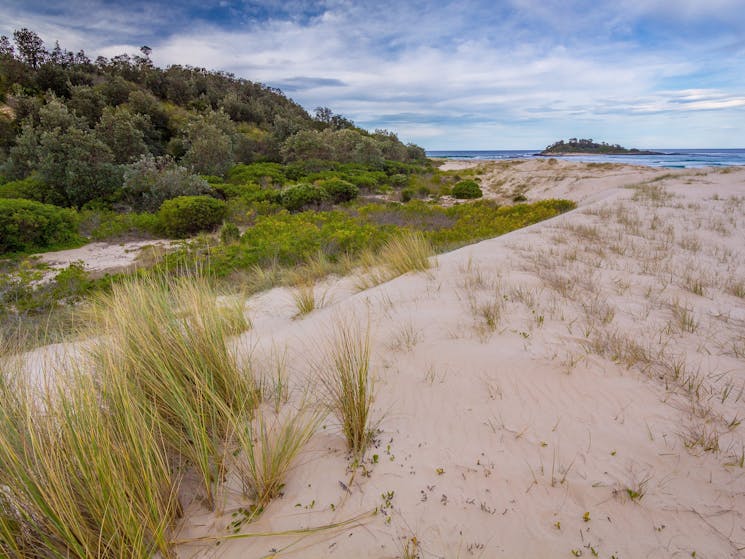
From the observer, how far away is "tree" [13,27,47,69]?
31.0m

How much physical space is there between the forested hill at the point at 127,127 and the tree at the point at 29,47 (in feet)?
0.25

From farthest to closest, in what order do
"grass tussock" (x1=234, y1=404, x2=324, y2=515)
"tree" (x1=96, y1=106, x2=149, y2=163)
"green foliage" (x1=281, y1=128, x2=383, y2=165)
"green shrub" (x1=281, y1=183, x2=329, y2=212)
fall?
"green foliage" (x1=281, y1=128, x2=383, y2=165), "tree" (x1=96, y1=106, x2=149, y2=163), "green shrub" (x1=281, y1=183, x2=329, y2=212), "grass tussock" (x1=234, y1=404, x2=324, y2=515)

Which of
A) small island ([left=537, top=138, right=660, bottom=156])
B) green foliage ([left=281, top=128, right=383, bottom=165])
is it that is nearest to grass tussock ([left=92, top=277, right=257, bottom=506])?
green foliage ([left=281, top=128, right=383, bottom=165])

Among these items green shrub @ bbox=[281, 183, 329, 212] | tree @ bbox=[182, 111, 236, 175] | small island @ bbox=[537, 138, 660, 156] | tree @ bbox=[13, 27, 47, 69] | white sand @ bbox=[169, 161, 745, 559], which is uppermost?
tree @ bbox=[13, 27, 47, 69]

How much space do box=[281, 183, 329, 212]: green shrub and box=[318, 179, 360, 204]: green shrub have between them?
3.75 ft

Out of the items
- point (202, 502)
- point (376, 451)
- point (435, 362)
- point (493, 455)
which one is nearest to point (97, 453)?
point (202, 502)

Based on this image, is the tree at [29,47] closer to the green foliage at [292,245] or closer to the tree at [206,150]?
the tree at [206,150]

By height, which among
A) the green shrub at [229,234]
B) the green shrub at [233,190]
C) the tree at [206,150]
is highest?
the tree at [206,150]

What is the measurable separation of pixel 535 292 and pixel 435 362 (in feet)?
6.38

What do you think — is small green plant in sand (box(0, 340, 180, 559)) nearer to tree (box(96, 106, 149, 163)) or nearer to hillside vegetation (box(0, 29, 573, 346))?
hillside vegetation (box(0, 29, 573, 346))

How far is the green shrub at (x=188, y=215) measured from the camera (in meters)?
10.8

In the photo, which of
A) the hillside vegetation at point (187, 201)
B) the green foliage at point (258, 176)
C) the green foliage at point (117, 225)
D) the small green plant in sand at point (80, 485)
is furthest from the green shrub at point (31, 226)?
the small green plant in sand at point (80, 485)

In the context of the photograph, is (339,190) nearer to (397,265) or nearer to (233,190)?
(233,190)

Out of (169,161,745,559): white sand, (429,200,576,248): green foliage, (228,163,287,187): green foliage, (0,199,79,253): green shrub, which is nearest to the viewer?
(169,161,745,559): white sand
